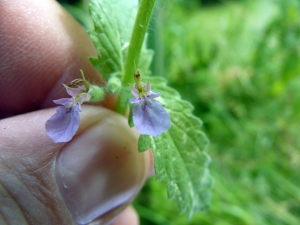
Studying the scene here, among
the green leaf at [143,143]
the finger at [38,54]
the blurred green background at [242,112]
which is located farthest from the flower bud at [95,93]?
the blurred green background at [242,112]

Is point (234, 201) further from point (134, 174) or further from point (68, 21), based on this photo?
point (68, 21)

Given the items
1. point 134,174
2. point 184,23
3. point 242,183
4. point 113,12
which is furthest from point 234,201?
point 184,23

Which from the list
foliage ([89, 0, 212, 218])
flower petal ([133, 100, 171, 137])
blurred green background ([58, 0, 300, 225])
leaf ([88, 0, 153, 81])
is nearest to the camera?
flower petal ([133, 100, 171, 137])

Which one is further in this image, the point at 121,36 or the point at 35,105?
the point at 35,105

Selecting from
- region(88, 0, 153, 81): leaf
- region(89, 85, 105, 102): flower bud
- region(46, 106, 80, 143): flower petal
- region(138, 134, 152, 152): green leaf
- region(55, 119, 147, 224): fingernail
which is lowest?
region(55, 119, 147, 224): fingernail

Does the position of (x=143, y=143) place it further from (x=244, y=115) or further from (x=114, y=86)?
(x=244, y=115)

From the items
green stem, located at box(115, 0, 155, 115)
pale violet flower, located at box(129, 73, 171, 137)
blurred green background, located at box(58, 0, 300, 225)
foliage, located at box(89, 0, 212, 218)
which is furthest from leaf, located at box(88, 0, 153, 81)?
blurred green background, located at box(58, 0, 300, 225)

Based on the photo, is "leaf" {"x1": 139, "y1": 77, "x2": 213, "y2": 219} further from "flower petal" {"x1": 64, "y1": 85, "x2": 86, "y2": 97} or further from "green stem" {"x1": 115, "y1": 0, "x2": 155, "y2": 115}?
"flower petal" {"x1": 64, "y1": 85, "x2": 86, "y2": 97}
